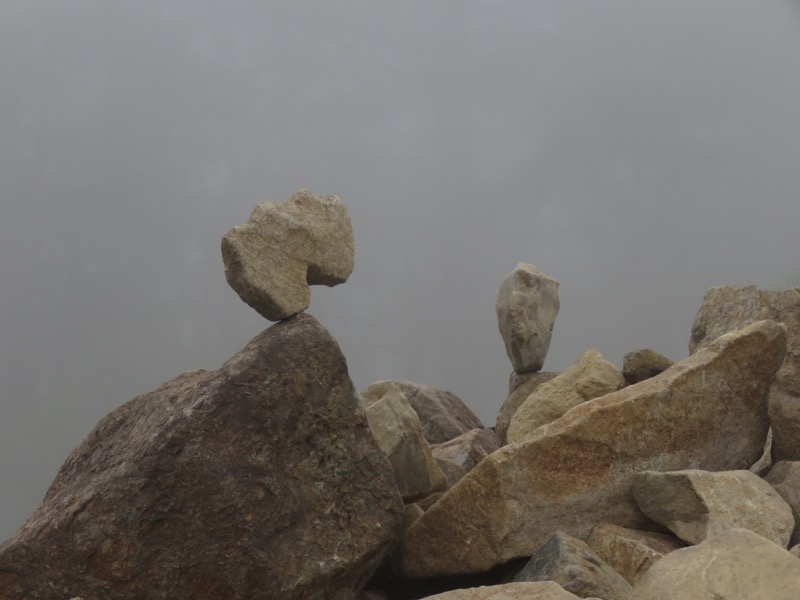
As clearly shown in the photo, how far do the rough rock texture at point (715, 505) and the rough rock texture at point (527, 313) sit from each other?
15.6ft

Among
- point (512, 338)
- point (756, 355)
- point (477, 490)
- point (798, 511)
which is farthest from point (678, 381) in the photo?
point (512, 338)

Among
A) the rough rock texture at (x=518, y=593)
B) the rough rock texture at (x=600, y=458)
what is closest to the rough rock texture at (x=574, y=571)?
the rough rock texture at (x=518, y=593)

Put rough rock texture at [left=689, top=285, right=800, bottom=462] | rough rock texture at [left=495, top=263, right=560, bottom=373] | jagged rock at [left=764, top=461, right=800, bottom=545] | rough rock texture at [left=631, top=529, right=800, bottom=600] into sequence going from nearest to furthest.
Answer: rough rock texture at [left=631, top=529, right=800, bottom=600]
jagged rock at [left=764, top=461, right=800, bottom=545]
rough rock texture at [left=689, top=285, right=800, bottom=462]
rough rock texture at [left=495, top=263, right=560, bottom=373]

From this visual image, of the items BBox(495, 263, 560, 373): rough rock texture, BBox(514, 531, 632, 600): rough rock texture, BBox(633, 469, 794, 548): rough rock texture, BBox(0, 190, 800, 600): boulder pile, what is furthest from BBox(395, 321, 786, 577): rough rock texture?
BBox(495, 263, 560, 373): rough rock texture

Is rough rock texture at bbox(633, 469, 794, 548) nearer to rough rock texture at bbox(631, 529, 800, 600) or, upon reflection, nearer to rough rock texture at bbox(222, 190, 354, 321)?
rough rock texture at bbox(631, 529, 800, 600)

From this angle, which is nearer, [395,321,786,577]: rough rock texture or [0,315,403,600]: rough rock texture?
[0,315,403,600]: rough rock texture

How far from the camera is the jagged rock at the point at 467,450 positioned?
10719mm

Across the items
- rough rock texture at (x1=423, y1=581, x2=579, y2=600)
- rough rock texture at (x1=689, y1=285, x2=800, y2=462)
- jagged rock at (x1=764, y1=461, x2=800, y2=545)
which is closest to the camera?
rough rock texture at (x1=423, y1=581, x2=579, y2=600)

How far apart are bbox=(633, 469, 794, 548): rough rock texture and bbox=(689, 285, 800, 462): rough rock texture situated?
0.98 metres

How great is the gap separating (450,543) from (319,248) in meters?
2.79

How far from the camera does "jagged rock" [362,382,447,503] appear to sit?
29.1ft

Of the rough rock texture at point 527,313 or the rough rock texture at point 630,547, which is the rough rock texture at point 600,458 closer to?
the rough rock texture at point 630,547

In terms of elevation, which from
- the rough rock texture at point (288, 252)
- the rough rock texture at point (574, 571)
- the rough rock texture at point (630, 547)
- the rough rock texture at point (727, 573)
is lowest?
the rough rock texture at point (630, 547)

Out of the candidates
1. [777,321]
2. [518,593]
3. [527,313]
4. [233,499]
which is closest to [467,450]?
[527,313]
